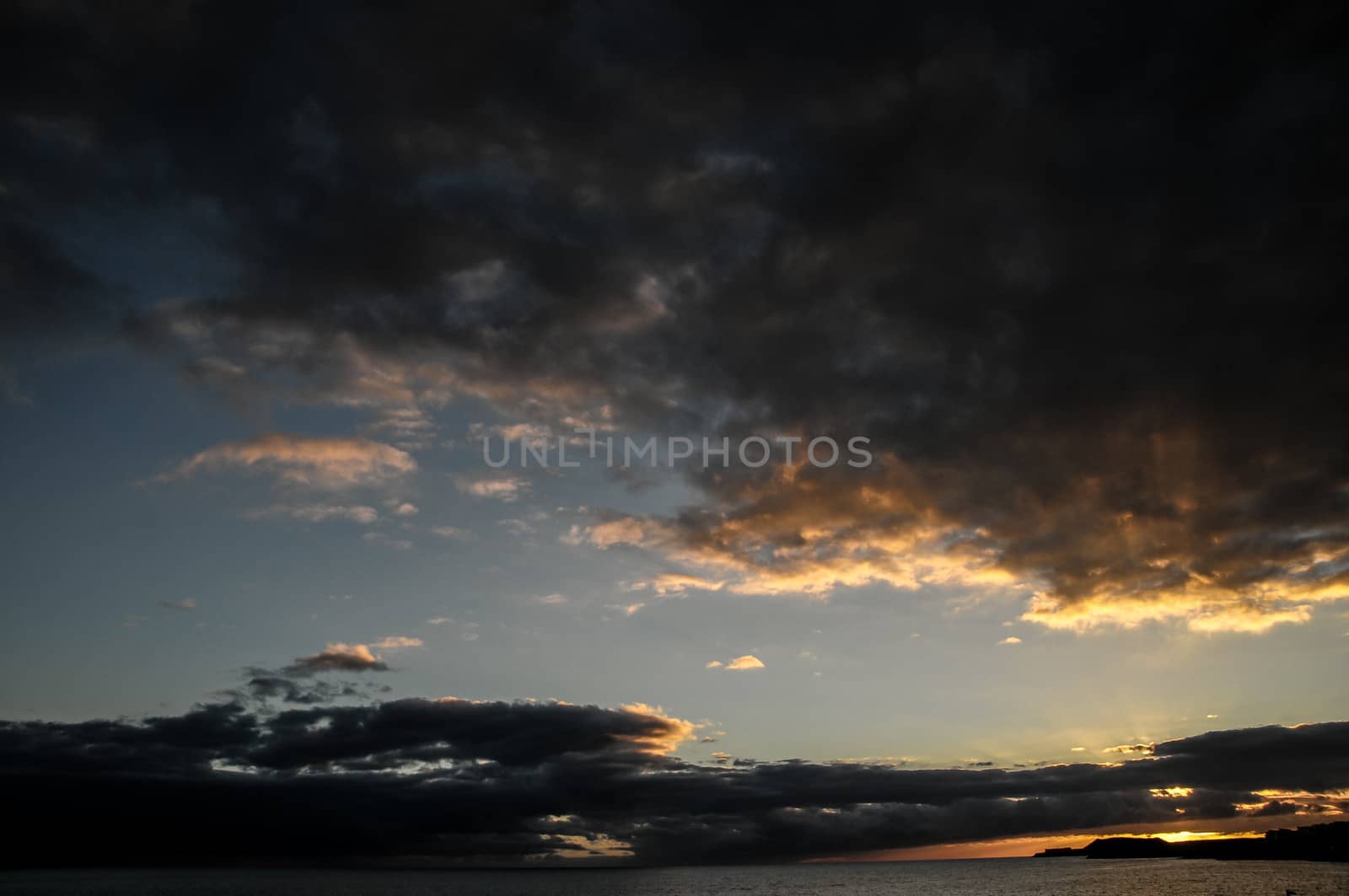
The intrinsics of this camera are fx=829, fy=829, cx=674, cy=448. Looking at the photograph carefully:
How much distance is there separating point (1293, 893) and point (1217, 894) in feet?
50.6

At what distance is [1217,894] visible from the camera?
198 meters

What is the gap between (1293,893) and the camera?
188 metres
